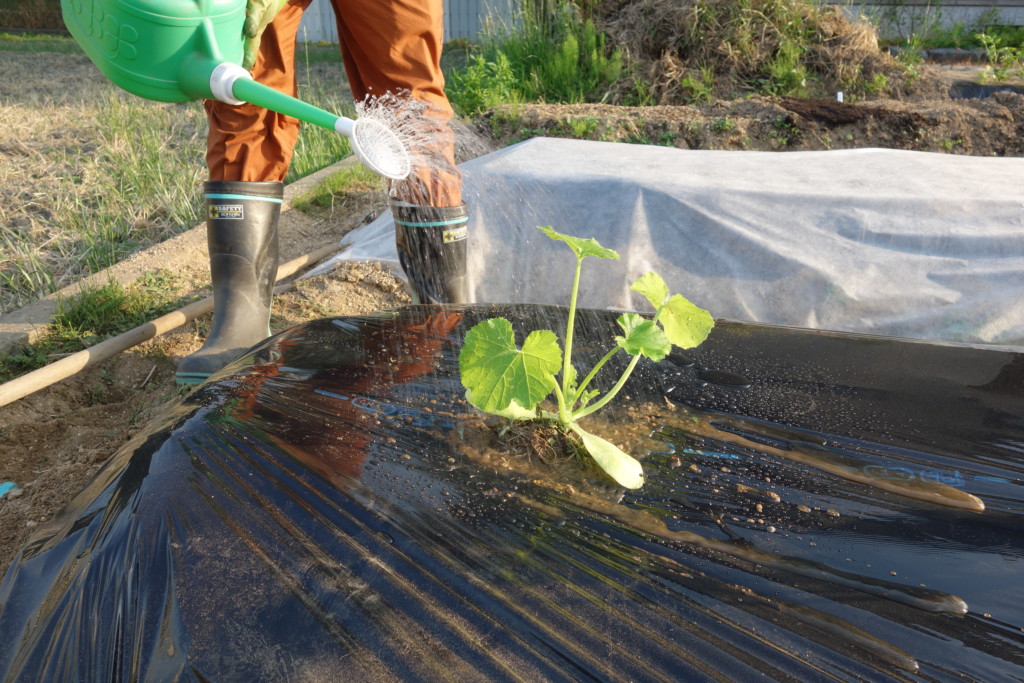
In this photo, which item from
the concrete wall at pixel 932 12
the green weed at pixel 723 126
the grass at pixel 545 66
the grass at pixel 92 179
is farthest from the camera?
the concrete wall at pixel 932 12

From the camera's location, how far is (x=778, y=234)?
6.91 feet

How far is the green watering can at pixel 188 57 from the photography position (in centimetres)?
143

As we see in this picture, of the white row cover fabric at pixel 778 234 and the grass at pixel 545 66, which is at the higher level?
the grass at pixel 545 66

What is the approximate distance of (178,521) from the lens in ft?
2.99

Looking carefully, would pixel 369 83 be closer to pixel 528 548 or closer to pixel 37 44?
pixel 528 548

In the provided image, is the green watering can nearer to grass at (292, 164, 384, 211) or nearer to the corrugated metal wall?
grass at (292, 164, 384, 211)

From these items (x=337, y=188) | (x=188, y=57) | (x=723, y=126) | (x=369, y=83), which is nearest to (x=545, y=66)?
(x=723, y=126)

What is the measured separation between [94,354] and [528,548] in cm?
150

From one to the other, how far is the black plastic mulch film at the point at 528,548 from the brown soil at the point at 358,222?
0.53 meters

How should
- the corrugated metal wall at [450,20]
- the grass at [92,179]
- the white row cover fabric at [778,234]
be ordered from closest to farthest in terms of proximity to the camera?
the white row cover fabric at [778,234] → the grass at [92,179] → the corrugated metal wall at [450,20]

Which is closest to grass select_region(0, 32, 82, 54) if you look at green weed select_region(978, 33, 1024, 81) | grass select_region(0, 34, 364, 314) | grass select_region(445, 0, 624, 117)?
grass select_region(0, 34, 364, 314)

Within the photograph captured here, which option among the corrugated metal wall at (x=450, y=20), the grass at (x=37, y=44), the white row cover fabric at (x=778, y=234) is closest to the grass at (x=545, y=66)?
the white row cover fabric at (x=778, y=234)

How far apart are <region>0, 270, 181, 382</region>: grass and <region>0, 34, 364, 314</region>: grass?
36cm

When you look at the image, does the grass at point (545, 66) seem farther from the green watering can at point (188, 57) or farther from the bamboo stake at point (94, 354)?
the green watering can at point (188, 57)
